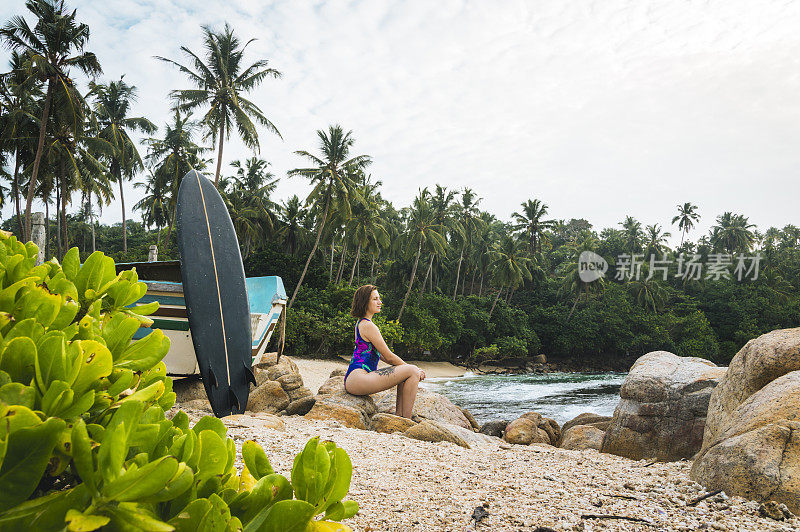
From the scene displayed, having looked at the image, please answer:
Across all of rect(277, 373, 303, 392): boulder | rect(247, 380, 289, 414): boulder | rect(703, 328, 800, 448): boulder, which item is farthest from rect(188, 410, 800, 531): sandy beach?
rect(277, 373, 303, 392): boulder

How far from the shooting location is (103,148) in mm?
22297

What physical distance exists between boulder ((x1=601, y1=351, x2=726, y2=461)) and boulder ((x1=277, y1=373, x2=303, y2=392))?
4096 millimetres

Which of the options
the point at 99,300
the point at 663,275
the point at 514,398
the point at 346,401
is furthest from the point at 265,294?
the point at 663,275

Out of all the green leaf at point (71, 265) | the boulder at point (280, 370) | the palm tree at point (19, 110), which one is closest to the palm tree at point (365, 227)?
the palm tree at point (19, 110)

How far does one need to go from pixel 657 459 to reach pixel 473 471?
2.38 meters

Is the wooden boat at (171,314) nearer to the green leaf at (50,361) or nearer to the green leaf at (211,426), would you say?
the green leaf at (211,426)

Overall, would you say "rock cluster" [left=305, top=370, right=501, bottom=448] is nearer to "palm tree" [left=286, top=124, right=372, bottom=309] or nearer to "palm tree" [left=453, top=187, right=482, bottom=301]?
"palm tree" [left=286, top=124, right=372, bottom=309]

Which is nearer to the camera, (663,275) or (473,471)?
(473,471)

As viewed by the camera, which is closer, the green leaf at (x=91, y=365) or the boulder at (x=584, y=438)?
the green leaf at (x=91, y=365)

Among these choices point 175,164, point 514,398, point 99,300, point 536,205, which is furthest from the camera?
point 536,205

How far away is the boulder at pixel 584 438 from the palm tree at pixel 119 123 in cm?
2436

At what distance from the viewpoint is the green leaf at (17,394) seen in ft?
2.05

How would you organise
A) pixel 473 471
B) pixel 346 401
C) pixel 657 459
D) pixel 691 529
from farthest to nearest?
pixel 346 401 < pixel 657 459 < pixel 473 471 < pixel 691 529

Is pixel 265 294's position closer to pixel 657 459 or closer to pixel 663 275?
pixel 657 459
